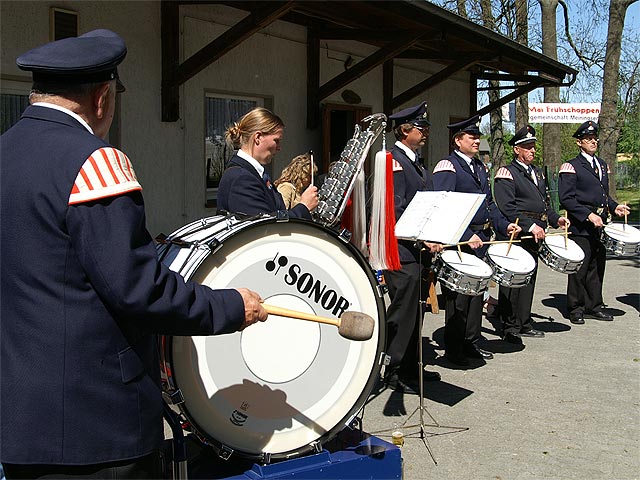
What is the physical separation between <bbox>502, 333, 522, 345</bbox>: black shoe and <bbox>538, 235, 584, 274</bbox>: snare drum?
0.69m

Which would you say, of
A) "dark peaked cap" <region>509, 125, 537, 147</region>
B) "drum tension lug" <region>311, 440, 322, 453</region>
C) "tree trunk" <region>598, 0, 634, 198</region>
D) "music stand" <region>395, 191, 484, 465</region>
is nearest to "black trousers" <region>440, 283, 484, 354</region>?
"music stand" <region>395, 191, 484, 465</region>

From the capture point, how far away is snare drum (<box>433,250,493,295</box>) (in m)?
5.05

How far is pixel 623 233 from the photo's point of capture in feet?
24.5

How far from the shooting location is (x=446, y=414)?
495 centimetres

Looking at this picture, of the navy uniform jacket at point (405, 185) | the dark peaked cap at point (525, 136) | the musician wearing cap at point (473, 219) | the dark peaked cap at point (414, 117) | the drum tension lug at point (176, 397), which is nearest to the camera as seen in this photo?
the drum tension lug at point (176, 397)

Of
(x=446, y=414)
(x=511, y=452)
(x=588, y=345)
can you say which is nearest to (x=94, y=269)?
(x=511, y=452)

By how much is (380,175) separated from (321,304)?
1127mm

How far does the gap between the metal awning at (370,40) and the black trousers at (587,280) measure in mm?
2807

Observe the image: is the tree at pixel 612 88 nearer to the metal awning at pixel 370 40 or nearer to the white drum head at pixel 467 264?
the metal awning at pixel 370 40

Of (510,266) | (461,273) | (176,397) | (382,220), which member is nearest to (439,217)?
(382,220)

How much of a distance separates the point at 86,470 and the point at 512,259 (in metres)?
4.58

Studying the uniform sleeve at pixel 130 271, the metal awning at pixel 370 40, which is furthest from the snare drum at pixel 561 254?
the uniform sleeve at pixel 130 271

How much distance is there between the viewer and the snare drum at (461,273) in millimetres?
5047

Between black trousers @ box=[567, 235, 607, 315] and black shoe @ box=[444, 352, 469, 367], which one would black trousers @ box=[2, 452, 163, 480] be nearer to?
black shoe @ box=[444, 352, 469, 367]
